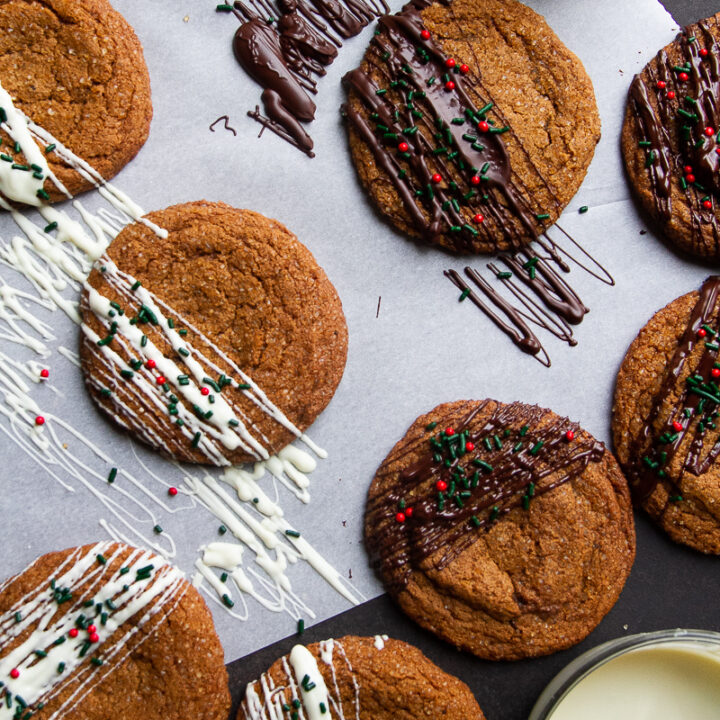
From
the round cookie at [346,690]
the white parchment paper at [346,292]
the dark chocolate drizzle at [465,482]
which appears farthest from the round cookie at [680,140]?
the round cookie at [346,690]

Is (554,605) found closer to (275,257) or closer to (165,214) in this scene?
(275,257)

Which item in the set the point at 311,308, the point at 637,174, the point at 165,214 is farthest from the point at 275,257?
the point at 637,174

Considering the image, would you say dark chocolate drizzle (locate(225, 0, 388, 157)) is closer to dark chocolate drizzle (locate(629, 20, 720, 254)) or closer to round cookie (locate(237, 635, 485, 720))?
dark chocolate drizzle (locate(629, 20, 720, 254))

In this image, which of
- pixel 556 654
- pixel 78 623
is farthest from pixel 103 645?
pixel 556 654

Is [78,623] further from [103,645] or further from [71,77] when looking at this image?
[71,77]

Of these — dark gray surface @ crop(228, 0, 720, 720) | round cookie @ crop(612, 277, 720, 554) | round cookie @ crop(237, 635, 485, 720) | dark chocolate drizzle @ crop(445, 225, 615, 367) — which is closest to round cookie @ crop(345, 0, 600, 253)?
dark chocolate drizzle @ crop(445, 225, 615, 367)
